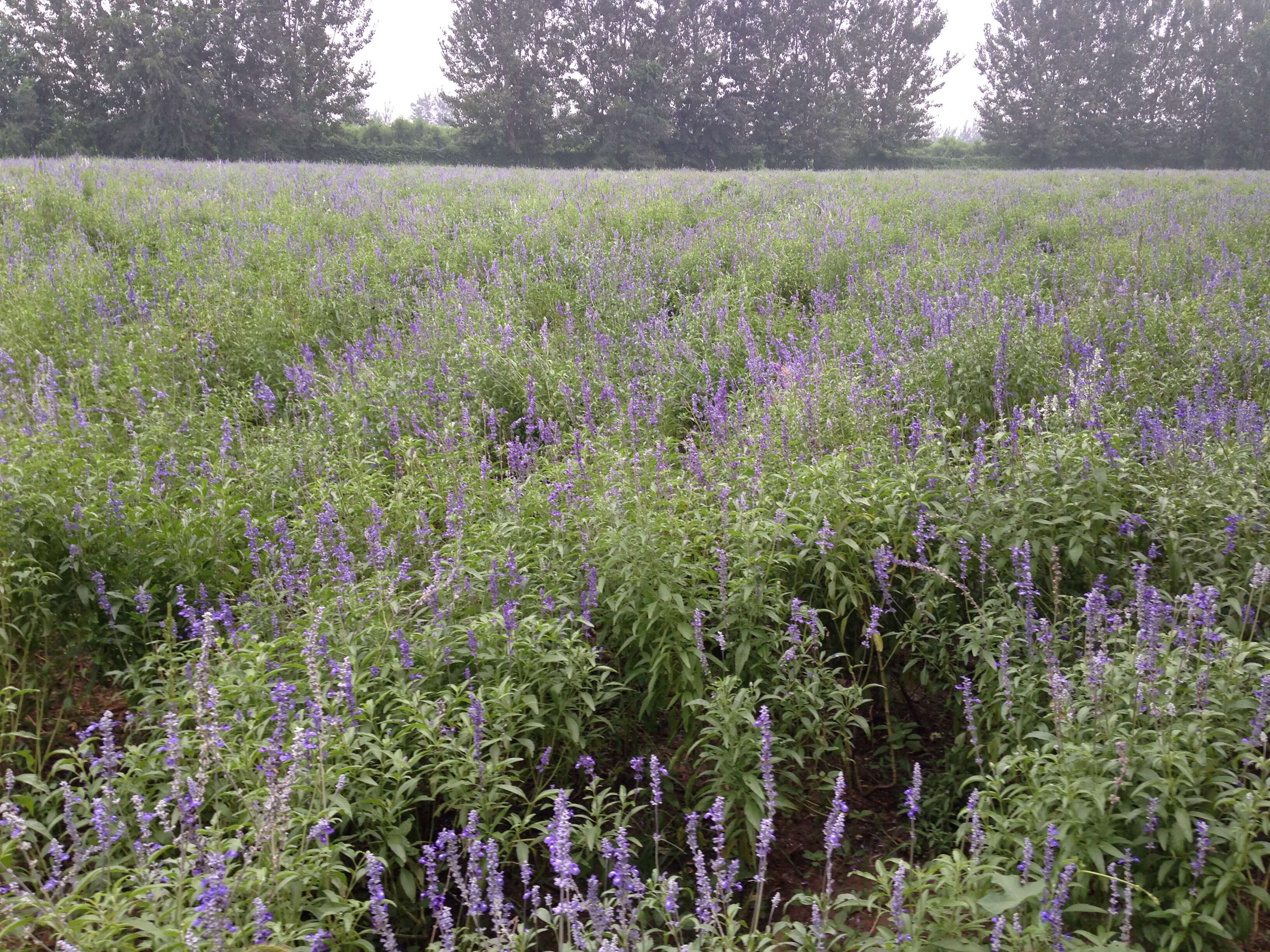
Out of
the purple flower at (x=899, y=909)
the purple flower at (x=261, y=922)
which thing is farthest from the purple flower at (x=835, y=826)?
the purple flower at (x=261, y=922)

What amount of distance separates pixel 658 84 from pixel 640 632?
4444 centimetres

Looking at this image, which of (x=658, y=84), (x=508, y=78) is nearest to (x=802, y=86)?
(x=658, y=84)

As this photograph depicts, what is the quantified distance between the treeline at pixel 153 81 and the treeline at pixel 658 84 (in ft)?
0.28

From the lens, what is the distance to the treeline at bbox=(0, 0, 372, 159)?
107 feet

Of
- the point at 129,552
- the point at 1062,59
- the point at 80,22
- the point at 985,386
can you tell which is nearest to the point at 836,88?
the point at 1062,59

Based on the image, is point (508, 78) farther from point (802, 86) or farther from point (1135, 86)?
point (1135, 86)

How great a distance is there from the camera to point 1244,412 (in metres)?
4.34

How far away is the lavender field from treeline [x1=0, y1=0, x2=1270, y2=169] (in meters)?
32.5

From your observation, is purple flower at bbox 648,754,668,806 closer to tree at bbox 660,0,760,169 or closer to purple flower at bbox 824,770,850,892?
purple flower at bbox 824,770,850,892

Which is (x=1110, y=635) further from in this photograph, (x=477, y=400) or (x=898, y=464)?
(x=477, y=400)

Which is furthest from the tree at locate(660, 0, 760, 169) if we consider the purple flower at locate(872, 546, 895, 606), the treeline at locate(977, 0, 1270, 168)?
the purple flower at locate(872, 546, 895, 606)

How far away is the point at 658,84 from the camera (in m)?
42.5

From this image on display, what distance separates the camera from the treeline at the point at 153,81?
32656 millimetres

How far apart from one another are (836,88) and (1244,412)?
49.1 m
